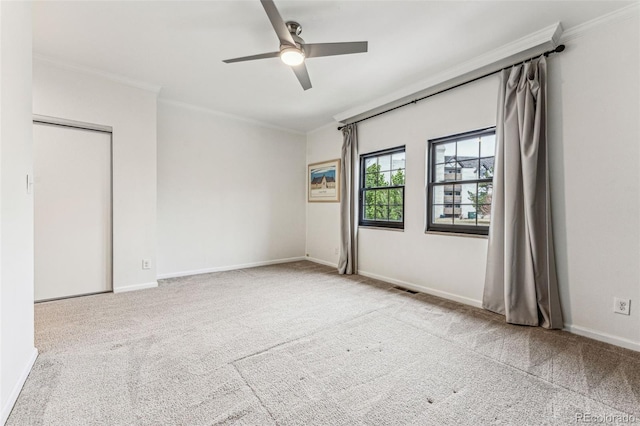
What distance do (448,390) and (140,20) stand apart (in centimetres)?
362

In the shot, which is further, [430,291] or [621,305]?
[430,291]

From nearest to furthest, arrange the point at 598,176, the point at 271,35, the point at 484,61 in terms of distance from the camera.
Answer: the point at 598,176
the point at 271,35
the point at 484,61

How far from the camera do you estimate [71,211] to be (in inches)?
129

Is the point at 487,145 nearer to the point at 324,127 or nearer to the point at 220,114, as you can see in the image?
the point at 324,127

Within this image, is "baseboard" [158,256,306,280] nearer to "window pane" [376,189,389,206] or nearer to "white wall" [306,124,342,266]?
"white wall" [306,124,342,266]

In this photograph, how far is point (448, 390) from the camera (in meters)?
1.68

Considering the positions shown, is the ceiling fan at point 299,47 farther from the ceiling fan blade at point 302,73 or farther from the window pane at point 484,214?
the window pane at point 484,214

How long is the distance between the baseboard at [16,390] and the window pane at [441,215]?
3871 mm

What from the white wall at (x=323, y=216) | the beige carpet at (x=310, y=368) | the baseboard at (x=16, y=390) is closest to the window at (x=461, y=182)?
the beige carpet at (x=310, y=368)

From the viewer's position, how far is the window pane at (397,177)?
4027 millimetres

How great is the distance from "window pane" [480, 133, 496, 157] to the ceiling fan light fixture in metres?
2.20

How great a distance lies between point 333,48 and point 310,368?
2436 millimetres

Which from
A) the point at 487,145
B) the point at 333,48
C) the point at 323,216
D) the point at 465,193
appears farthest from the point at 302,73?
the point at 323,216

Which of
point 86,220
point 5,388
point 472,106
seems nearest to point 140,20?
point 86,220
